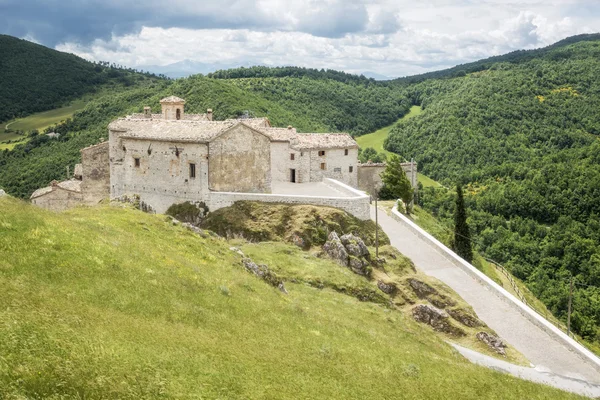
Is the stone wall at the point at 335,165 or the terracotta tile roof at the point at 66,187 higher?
the stone wall at the point at 335,165

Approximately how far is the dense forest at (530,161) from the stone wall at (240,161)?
984 inches

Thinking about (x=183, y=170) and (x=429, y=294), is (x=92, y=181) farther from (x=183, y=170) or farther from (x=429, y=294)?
(x=429, y=294)

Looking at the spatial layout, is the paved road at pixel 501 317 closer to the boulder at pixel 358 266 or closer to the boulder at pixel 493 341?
the boulder at pixel 493 341

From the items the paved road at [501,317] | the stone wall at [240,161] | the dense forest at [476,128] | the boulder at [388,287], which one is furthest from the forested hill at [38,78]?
the boulder at [388,287]

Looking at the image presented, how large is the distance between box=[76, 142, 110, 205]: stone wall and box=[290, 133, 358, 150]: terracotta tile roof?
16299 mm

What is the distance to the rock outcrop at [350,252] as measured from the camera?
32031 millimetres

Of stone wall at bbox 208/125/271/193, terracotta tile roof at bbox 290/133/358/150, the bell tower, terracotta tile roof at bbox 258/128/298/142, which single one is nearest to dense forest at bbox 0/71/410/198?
the bell tower

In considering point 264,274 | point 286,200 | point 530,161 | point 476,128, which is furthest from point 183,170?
point 476,128

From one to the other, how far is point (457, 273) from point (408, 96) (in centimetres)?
14716

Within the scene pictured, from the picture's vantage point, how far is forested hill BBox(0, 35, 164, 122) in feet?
444

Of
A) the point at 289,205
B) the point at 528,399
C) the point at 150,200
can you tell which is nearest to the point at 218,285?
the point at 528,399

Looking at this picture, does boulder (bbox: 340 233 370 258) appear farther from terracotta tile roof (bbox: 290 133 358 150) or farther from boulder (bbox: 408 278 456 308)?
terracotta tile roof (bbox: 290 133 358 150)

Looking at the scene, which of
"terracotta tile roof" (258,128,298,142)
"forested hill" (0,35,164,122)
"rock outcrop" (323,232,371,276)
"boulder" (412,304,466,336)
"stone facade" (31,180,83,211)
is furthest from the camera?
"forested hill" (0,35,164,122)

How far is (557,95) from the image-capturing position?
128m
